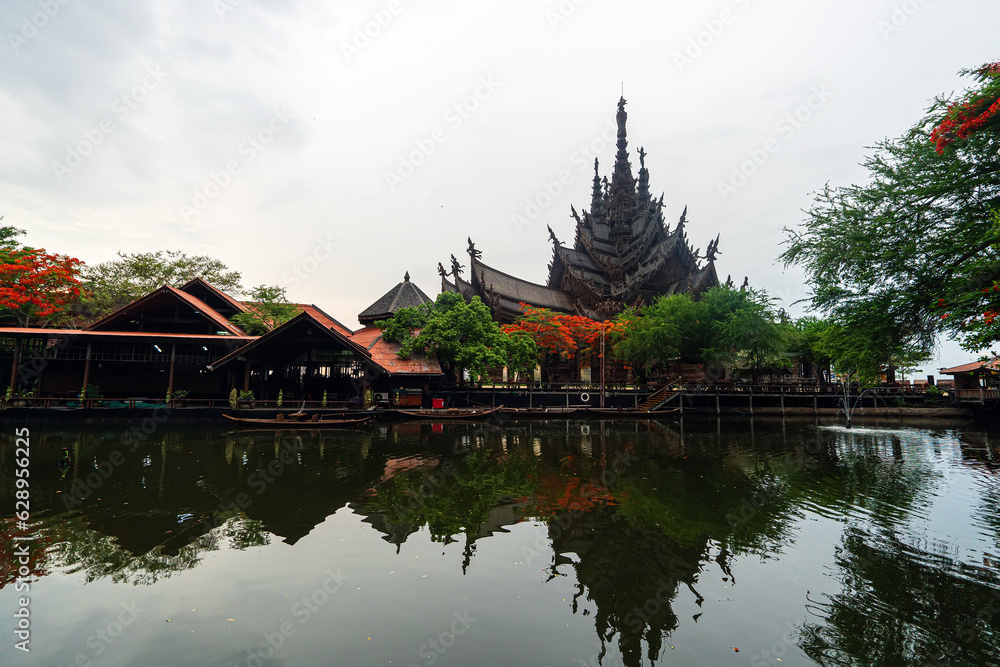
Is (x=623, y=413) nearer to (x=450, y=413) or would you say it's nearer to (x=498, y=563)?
(x=450, y=413)

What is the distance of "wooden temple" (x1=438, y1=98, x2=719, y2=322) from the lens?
133 ft

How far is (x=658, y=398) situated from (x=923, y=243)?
20.4 m

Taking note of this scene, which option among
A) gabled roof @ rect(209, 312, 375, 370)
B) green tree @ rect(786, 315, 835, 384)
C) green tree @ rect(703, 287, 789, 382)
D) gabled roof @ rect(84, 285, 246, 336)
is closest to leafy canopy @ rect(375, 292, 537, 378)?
gabled roof @ rect(209, 312, 375, 370)

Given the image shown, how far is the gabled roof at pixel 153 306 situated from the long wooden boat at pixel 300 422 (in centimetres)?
614

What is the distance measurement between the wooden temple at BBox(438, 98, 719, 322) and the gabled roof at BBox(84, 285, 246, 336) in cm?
1870

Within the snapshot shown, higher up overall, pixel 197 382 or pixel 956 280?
pixel 956 280

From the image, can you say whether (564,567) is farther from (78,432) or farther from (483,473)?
(78,432)

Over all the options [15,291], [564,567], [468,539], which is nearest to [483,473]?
[468,539]

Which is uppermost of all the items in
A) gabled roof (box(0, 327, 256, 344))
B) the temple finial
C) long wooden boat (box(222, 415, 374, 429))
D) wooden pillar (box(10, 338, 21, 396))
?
the temple finial

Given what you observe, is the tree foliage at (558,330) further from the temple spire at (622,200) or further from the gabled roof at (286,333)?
the temple spire at (622,200)

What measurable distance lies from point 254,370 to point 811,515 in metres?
27.4

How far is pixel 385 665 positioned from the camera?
162 inches

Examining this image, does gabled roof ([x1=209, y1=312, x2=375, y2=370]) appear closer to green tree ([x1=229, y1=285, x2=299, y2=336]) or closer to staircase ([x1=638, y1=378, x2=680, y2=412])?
green tree ([x1=229, y1=285, x2=299, y2=336])

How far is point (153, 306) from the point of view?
2498cm
